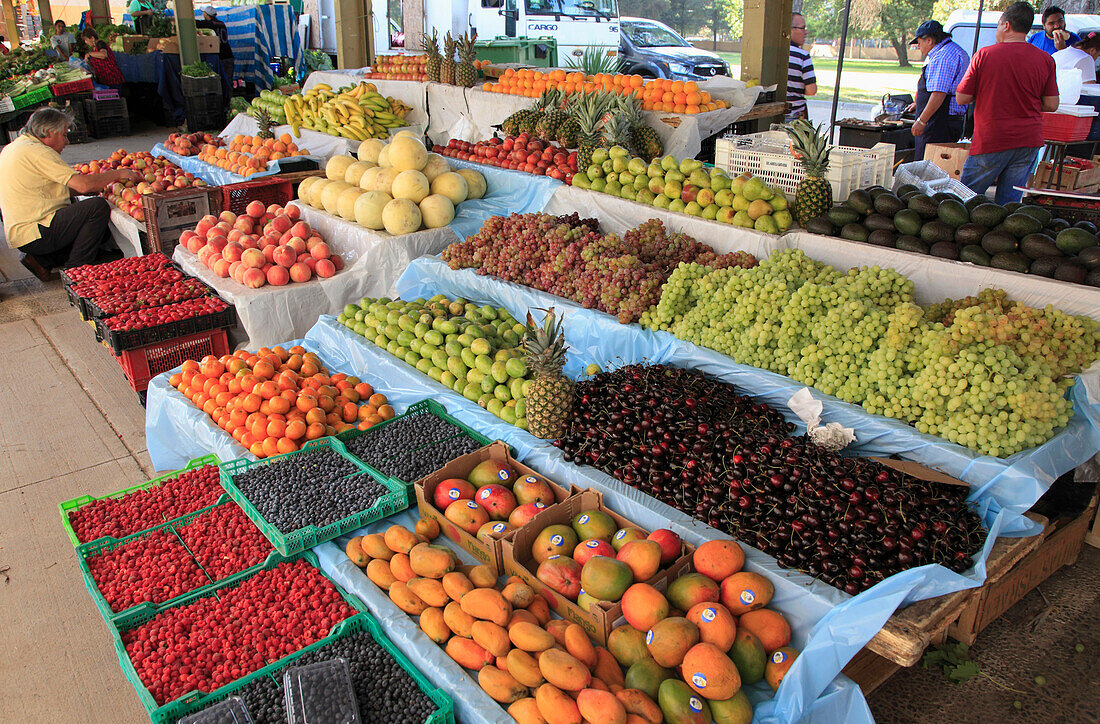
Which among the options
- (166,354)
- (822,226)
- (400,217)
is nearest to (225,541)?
(166,354)

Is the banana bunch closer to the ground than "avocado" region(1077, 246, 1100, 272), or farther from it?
farther from it

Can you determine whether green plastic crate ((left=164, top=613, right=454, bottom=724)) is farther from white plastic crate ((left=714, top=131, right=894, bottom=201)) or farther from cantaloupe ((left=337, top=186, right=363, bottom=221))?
cantaloupe ((left=337, top=186, right=363, bottom=221))

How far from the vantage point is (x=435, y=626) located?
2270mm

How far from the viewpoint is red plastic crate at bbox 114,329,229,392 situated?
4.48 metres

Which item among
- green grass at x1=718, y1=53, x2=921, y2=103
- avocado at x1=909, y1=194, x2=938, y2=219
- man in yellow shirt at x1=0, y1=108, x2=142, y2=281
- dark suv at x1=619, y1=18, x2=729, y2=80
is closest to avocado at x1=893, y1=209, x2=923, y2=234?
avocado at x1=909, y1=194, x2=938, y2=219

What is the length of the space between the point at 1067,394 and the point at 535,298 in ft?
8.43

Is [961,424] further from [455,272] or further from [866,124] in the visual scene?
[866,124]

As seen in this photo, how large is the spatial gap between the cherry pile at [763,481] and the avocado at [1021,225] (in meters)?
1.44

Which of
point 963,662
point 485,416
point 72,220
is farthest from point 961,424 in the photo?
point 72,220

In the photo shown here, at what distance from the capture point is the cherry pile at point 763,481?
7.27 feet

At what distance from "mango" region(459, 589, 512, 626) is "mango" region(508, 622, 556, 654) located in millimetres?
79

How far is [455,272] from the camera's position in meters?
4.68

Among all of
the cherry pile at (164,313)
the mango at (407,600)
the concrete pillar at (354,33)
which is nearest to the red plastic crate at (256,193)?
the cherry pile at (164,313)

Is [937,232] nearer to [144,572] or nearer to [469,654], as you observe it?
[469,654]
